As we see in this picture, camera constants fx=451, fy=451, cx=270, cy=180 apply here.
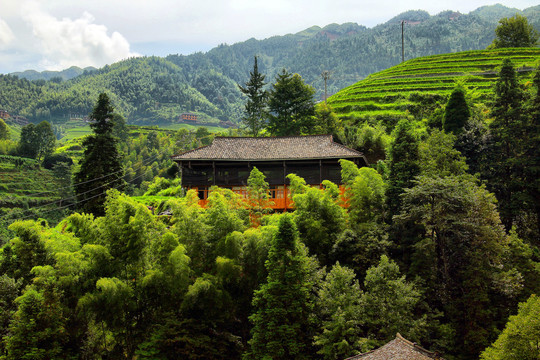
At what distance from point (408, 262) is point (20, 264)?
62.6 feet

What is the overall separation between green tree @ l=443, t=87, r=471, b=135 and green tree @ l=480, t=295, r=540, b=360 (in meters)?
16.4

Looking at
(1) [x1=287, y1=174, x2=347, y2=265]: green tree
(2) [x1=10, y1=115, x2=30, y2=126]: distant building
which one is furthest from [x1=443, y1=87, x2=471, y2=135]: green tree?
(2) [x1=10, y1=115, x2=30, y2=126]: distant building

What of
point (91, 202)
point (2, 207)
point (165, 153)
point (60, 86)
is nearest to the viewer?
point (91, 202)

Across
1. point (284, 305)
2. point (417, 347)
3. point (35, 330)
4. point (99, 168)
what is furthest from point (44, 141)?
point (417, 347)

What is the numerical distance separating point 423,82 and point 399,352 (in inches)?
2093

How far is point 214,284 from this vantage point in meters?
19.8

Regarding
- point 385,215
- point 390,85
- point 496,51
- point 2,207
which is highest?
point 496,51

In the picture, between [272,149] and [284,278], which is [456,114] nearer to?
[272,149]

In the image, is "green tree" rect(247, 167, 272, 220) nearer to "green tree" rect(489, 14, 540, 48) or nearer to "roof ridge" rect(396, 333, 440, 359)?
"roof ridge" rect(396, 333, 440, 359)

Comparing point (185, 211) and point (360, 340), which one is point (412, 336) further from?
point (185, 211)

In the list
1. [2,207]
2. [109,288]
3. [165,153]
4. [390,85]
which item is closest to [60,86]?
[165,153]

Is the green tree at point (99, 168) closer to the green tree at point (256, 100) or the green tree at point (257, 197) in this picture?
the green tree at point (257, 197)

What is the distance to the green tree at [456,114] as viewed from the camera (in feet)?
100

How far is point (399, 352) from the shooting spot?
1656cm
